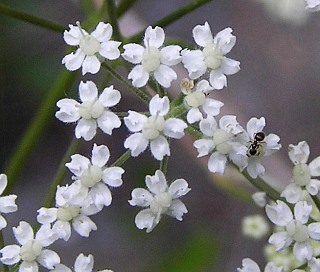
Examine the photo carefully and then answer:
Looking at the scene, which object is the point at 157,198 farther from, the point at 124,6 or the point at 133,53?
the point at 124,6

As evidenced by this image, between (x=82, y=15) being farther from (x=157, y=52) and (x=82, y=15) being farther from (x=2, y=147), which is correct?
(x=157, y=52)

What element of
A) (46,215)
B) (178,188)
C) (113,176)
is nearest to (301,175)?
(178,188)

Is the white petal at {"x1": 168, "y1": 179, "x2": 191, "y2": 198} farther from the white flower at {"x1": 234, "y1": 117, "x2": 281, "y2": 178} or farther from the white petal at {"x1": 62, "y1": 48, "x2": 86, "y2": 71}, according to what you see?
the white petal at {"x1": 62, "y1": 48, "x2": 86, "y2": 71}

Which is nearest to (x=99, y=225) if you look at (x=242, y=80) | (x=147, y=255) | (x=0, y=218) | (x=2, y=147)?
(x=147, y=255)

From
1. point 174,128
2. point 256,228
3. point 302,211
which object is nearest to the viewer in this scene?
point 174,128

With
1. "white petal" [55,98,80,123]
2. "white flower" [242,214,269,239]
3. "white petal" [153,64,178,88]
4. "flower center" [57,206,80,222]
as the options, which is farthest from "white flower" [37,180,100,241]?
"white flower" [242,214,269,239]

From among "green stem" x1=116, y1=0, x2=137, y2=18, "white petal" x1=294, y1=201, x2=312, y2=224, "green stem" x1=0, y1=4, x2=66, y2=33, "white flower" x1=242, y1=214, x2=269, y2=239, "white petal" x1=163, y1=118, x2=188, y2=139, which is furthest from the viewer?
"white flower" x1=242, y1=214, x2=269, y2=239
